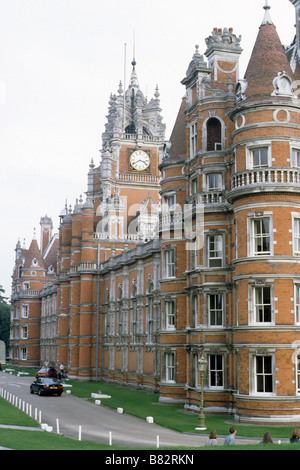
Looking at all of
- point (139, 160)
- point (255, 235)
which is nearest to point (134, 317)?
point (139, 160)

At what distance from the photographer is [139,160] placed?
7719 centimetres

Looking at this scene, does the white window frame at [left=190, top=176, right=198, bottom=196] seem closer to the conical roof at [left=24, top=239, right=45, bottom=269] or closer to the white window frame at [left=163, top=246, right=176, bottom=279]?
the white window frame at [left=163, top=246, right=176, bottom=279]

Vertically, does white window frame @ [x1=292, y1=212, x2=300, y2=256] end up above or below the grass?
above

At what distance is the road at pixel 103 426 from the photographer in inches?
1017

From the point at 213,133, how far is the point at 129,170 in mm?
39470

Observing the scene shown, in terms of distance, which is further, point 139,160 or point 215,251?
point 139,160

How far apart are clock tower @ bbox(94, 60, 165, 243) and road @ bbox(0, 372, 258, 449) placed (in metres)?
29.7

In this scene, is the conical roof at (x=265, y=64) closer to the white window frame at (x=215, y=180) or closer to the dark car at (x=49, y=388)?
the white window frame at (x=215, y=180)

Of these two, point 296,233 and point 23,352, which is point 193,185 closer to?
point 296,233

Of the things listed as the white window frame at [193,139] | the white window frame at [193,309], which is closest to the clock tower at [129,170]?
the white window frame at [193,139]

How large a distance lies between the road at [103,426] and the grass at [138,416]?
866 millimetres

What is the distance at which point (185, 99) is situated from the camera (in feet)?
144

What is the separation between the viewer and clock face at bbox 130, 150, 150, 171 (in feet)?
252

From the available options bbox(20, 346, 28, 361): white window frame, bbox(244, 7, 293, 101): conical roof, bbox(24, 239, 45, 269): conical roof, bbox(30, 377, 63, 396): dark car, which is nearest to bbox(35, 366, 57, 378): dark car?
bbox(30, 377, 63, 396): dark car
